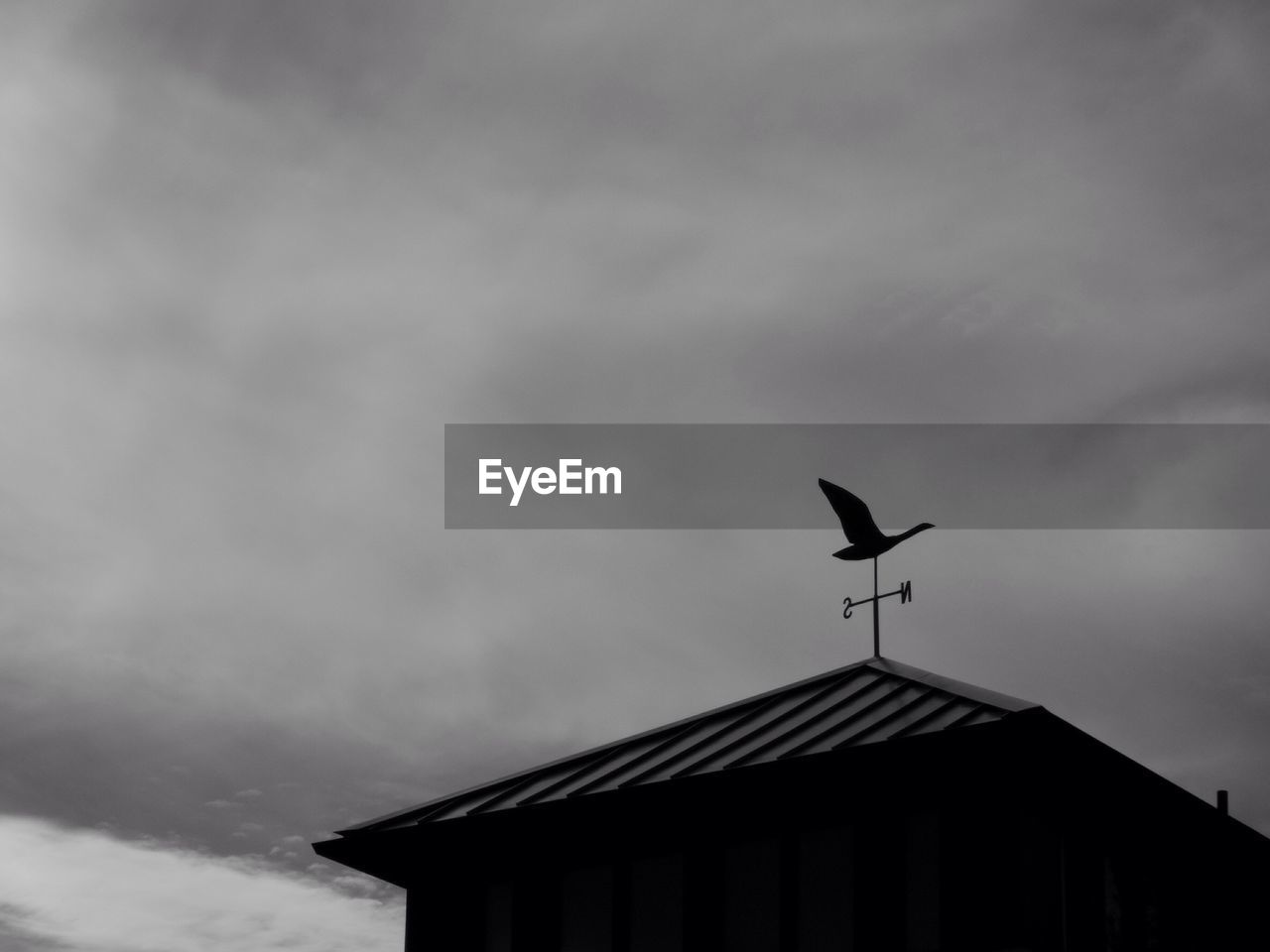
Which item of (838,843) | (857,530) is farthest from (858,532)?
(838,843)

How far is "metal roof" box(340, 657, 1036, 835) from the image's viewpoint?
14.3m

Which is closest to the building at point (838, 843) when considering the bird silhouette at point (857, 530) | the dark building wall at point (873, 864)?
the dark building wall at point (873, 864)

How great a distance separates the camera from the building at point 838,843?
13.2 meters

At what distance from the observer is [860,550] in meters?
18.3

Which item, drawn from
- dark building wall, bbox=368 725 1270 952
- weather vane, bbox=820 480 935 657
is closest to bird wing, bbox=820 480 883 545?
weather vane, bbox=820 480 935 657

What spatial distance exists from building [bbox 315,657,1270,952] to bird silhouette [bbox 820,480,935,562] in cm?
158

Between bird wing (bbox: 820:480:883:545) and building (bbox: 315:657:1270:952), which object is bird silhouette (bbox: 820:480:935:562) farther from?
building (bbox: 315:657:1270:952)

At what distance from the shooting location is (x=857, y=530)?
18.4m

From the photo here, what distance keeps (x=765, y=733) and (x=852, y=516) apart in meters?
3.67

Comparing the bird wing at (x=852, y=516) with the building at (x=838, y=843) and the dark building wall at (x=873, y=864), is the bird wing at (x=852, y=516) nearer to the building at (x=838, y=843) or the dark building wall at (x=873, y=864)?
the building at (x=838, y=843)

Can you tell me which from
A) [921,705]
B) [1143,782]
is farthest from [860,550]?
[1143,782]

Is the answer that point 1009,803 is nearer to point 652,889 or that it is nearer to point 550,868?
point 652,889

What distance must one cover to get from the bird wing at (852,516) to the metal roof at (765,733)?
5.71 ft

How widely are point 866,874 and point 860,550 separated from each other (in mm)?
5577
